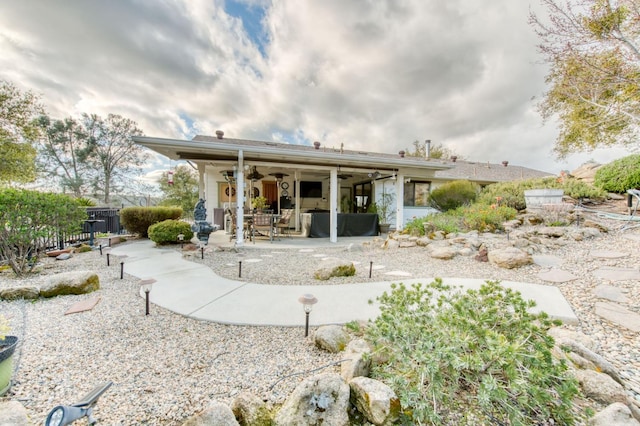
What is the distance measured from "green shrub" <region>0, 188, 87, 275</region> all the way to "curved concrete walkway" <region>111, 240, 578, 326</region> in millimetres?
1591

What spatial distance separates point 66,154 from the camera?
15.7m

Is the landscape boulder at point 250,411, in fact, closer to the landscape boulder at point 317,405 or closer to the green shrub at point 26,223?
the landscape boulder at point 317,405

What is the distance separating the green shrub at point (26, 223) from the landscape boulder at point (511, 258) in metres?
7.60

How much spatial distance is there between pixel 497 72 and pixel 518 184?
4.17 meters

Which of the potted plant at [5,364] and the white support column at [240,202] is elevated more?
the white support column at [240,202]

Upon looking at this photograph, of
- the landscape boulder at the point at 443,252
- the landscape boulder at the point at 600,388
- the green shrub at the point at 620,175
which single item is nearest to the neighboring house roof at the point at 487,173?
the green shrub at the point at 620,175

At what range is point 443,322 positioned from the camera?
1.51 meters

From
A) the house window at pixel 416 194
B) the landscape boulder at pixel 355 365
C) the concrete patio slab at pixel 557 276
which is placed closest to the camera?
the landscape boulder at pixel 355 365

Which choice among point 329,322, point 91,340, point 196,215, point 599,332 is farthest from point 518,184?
point 91,340

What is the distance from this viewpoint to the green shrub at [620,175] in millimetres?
7473

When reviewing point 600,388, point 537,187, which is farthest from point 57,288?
point 537,187

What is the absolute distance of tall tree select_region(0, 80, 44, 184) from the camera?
10.9 meters

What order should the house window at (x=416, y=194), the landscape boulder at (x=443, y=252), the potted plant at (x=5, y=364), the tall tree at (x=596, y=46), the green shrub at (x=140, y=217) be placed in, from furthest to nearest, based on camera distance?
the house window at (x=416, y=194) → the green shrub at (x=140, y=217) → the tall tree at (x=596, y=46) → the landscape boulder at (x=443, y=252) → the potted plant at (x=5, y=364)

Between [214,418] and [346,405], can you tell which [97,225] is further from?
[346,405]
